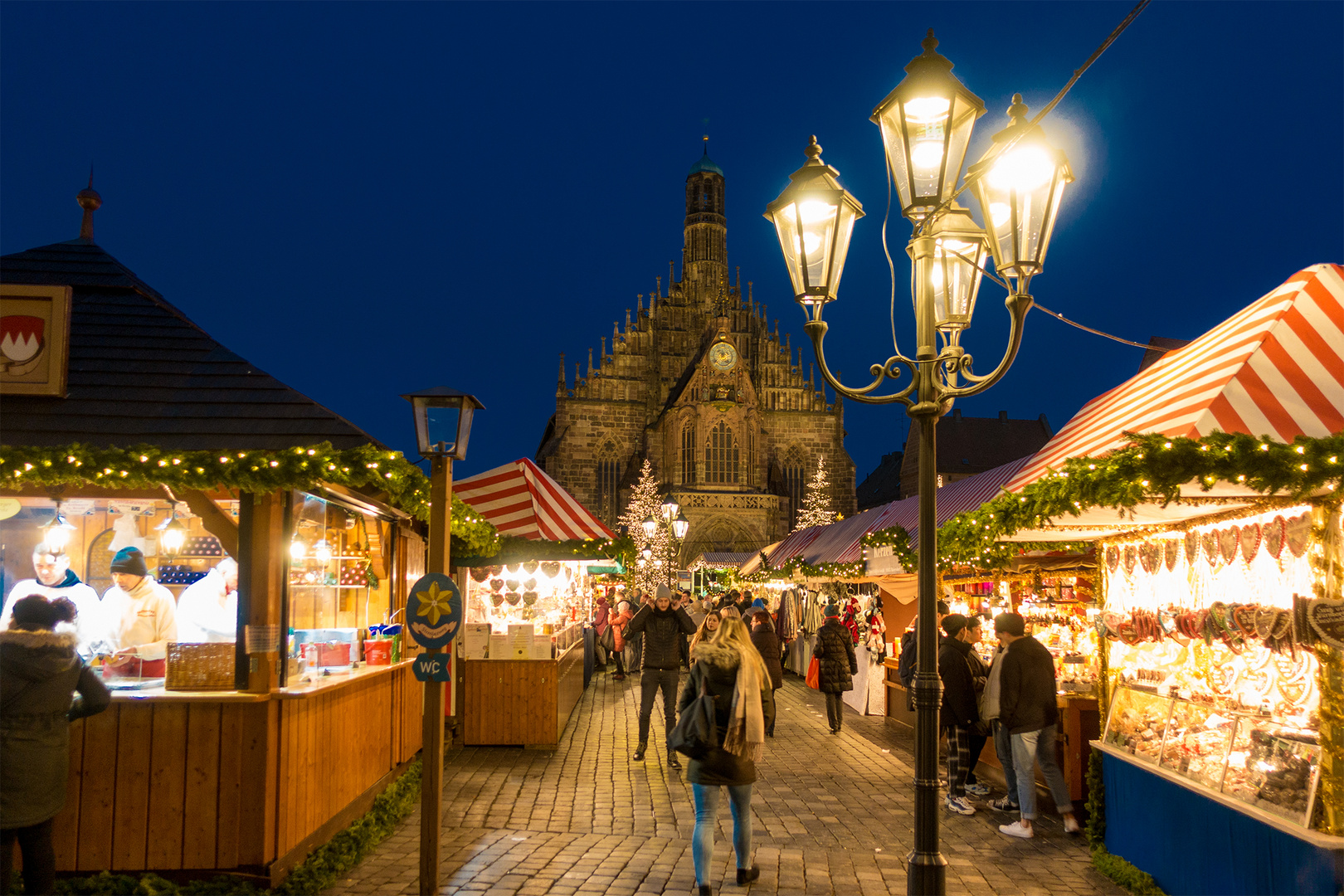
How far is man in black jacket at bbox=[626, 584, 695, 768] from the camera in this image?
899 centimetres

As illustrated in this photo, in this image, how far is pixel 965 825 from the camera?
6727 millimetres

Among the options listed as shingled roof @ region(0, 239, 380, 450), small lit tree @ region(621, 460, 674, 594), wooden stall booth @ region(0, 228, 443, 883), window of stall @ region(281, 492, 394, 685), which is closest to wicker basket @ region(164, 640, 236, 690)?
wooden stall booth @ region(0, 228, 443, 883)

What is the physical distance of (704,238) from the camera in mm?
53375

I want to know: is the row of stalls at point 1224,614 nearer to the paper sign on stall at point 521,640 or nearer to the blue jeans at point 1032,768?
the blue jeans at point 1032,768

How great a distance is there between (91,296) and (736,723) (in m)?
5.66

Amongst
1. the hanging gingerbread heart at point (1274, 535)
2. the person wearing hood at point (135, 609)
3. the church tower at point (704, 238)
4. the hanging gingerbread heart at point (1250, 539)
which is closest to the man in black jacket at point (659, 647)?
the person wearing hood at point (135, 609)

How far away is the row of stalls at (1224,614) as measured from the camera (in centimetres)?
415

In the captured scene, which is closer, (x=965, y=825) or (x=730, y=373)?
(x=965, y=825)

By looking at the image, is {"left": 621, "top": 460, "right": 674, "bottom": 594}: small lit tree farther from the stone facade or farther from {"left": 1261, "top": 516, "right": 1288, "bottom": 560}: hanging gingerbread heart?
{"left": 1261, "top": 516, "right": 1288, "bottom": 560}: hanging gingerbread heart

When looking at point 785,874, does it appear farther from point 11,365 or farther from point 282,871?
point 11,365

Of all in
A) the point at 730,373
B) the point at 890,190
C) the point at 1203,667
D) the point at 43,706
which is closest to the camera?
the point at 43,706

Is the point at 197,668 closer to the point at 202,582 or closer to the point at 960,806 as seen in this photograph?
the point at 202,582

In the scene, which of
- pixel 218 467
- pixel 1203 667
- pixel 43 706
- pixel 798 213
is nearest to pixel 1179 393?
pixel 1203 667

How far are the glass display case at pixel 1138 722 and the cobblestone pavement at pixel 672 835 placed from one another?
2.61 ft
